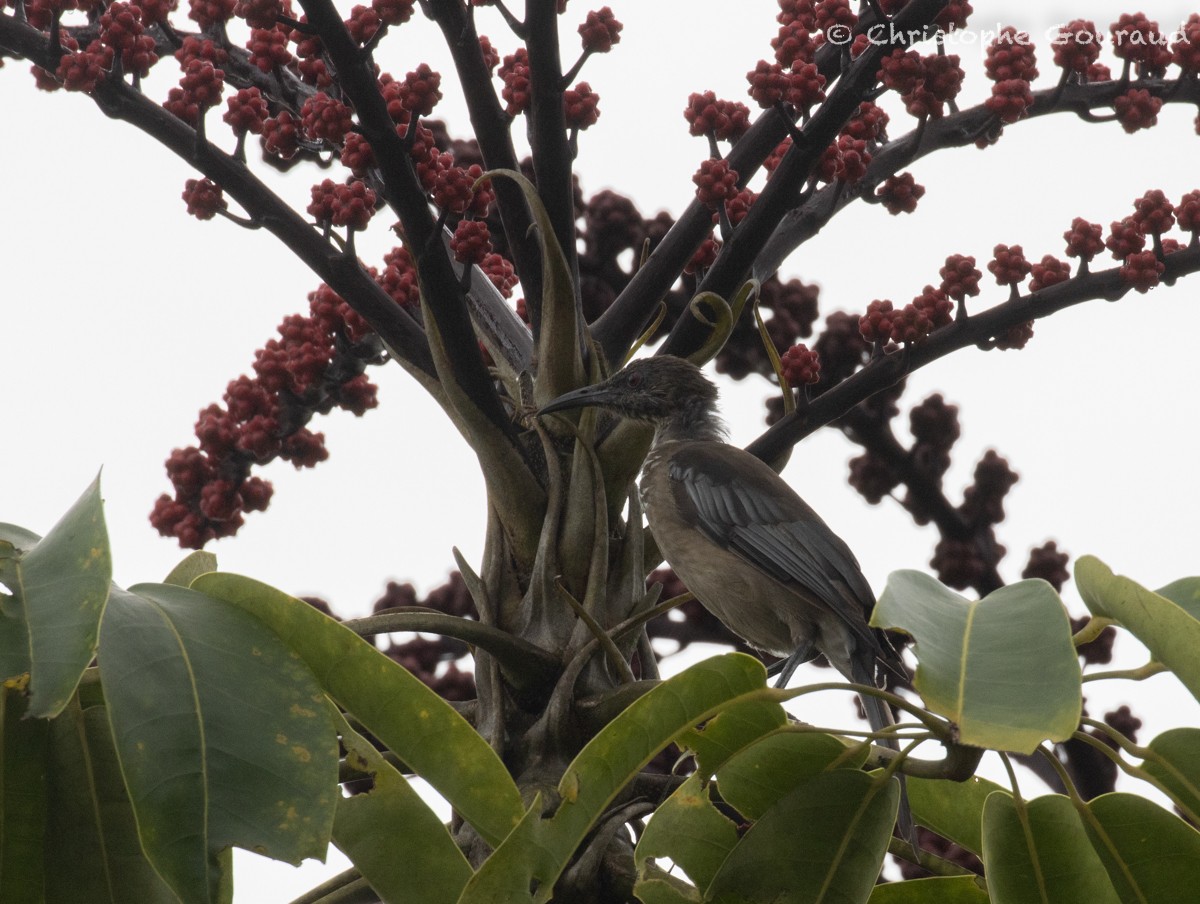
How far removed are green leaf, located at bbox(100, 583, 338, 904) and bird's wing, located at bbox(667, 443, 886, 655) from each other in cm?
164

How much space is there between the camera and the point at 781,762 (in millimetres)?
1733

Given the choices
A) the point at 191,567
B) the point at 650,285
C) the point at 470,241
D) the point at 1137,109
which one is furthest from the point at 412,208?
the point at 1137,109

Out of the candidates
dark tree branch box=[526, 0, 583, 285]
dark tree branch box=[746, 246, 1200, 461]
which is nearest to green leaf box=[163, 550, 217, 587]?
dark tree branch box=[526, 0, 583, 285]

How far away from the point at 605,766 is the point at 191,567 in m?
0.66

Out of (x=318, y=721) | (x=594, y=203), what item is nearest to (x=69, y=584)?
(x=318, y=721)

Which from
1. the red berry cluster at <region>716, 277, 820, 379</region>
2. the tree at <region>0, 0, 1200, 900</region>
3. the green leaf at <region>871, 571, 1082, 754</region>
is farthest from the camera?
the red berry cluster at <region>716, 277, 820, 379</region>

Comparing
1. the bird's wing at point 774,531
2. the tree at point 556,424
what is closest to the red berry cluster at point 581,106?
the tree at point 556,424

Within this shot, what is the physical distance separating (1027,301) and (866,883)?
1384 millimetres

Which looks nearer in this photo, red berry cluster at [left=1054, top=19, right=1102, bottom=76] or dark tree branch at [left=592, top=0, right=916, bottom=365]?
dark tree branch at [left=592, top=0, right=916, bottom=365]

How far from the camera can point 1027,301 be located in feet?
8.61

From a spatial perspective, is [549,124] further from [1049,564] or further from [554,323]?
[1049,564]

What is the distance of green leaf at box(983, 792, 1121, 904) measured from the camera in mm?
1638

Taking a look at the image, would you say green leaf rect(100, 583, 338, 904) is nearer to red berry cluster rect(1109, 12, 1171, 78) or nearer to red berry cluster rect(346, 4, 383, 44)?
Result: red berry cluster rect(346, 4, 383, 44)

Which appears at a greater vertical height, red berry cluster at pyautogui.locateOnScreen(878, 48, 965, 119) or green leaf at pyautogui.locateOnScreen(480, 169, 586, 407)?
red berry cluster at pyautogui.locateOnScreen(878, 48, 965, 119)
